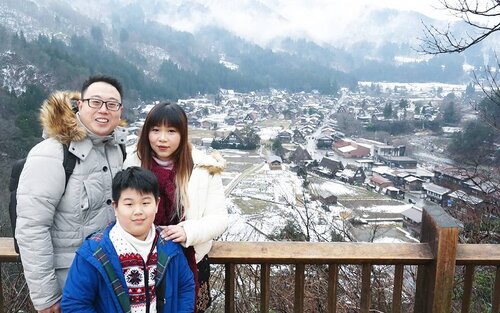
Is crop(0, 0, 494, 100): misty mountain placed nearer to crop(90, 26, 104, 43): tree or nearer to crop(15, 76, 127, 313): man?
crop(90, 26, 104, 43): tree

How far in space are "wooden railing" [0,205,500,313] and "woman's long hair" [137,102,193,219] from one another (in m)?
0.27

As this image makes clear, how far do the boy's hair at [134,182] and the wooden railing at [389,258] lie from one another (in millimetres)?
408

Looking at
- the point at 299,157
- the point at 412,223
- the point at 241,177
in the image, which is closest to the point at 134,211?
the point at 412,223

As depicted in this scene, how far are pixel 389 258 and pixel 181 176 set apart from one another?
78 cm

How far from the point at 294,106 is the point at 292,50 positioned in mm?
72757

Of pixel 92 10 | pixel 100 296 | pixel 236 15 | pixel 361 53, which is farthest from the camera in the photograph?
pixel 236 15

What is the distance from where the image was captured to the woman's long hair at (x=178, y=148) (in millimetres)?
1377

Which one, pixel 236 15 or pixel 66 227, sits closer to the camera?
pixel 66 227

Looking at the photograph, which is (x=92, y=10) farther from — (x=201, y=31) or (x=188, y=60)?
(x=188, y=60)

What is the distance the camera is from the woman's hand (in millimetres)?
1277

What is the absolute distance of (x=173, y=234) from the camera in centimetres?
128

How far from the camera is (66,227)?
4.22 ft

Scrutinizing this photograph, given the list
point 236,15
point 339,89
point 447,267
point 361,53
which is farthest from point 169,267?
point 236,15

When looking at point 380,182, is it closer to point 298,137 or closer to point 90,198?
point 298,137
